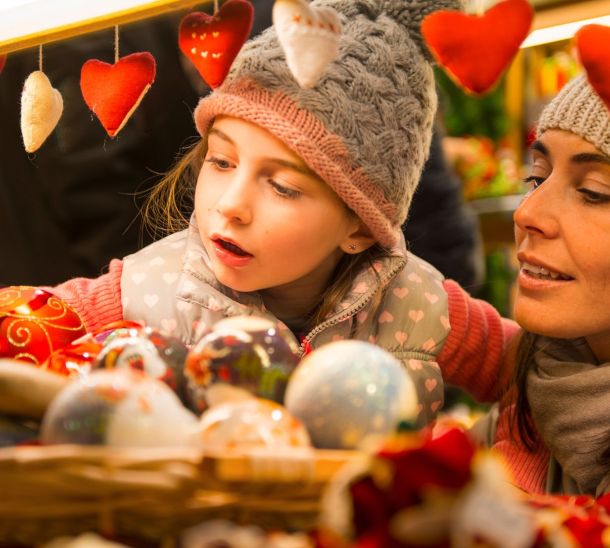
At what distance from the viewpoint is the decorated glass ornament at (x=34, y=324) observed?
1.10m

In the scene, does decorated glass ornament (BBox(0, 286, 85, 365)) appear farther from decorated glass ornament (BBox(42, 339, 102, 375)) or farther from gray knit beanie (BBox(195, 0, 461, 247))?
gray knit beanie (BBox(195, 0, 461, 247))

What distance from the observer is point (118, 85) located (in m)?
1.21

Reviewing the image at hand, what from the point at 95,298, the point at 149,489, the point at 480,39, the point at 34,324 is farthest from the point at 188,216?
the point at 149,489

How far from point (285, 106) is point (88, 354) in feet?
1.53

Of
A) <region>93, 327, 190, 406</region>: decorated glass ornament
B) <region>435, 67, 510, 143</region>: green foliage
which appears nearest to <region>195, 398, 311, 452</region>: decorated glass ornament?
<region>93, 327, 190, 406</region>: decorated glass ornament

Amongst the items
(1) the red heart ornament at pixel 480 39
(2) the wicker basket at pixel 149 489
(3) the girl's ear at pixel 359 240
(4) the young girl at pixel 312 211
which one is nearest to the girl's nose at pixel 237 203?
(4) the young girl at pixel 312 211

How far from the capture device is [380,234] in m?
1.38

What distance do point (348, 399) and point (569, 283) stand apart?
1.93 ft

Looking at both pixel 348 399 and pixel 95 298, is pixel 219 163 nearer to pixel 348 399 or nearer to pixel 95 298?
pixel 95 298

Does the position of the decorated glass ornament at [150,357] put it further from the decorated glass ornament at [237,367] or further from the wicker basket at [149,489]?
the wicker basket at [149,489]

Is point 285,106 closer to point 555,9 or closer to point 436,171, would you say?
point 436,171

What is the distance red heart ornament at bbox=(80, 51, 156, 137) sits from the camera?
3.94 feet

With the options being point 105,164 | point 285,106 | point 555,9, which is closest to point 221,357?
point 285,106

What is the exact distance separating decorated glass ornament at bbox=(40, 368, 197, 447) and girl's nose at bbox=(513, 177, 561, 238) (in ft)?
2.39
